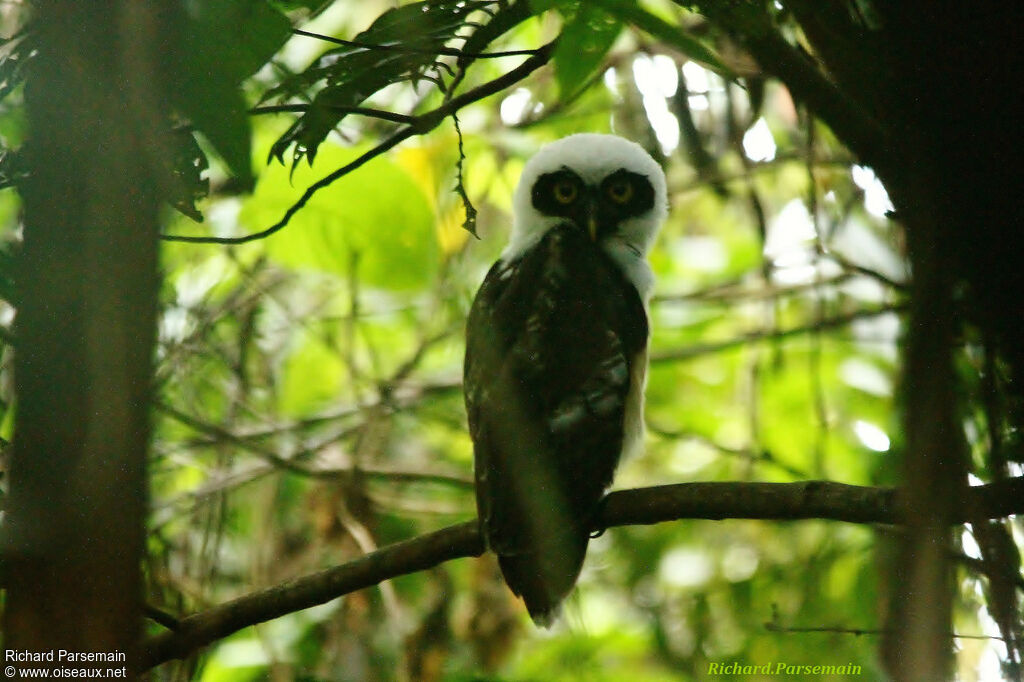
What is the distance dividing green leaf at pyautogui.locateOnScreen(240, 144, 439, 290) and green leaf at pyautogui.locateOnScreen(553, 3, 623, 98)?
1.46 m

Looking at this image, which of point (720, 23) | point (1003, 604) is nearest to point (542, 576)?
point (720, 23)

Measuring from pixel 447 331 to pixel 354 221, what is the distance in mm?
1493

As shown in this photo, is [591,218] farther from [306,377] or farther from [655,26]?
[655,26]

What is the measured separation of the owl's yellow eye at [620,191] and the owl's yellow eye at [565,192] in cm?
14

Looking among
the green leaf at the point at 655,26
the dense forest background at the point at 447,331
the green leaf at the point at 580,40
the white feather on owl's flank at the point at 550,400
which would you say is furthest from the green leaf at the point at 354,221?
the green leaf at the point at 655,26

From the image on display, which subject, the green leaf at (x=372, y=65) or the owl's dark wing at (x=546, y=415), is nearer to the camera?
the green leaf at (x=372, y=65)

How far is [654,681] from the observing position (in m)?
3.66

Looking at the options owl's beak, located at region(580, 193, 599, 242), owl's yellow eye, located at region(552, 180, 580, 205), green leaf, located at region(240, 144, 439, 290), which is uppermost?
owl's yellow eye, located at region(552, 180, 580, 205)

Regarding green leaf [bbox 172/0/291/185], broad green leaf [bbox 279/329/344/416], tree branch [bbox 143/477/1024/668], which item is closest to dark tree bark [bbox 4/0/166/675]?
green leaf [bbox 172/0/291/185]

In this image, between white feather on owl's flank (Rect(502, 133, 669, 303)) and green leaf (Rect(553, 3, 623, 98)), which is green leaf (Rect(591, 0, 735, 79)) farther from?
white feather on owl's flank (Rect(502, 133, 669, 303))

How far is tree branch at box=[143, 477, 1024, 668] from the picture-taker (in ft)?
6.19

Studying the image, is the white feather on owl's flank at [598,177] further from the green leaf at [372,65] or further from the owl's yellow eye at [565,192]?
the green leaf at [372,65]

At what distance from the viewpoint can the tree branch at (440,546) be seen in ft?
6.19

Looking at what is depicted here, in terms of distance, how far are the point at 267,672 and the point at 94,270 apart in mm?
2872
